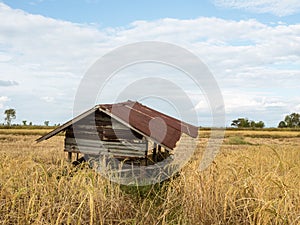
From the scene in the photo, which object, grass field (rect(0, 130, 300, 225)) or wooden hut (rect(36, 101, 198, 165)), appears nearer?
grass field (rect(0, 130, 300, 225))

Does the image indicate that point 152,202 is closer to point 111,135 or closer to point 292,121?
point 111,135

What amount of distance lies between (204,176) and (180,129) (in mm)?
6557

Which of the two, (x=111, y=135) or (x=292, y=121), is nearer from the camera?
(x=111, y=135)

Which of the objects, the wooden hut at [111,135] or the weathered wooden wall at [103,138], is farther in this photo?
the weathered wooden wall at [103,138]

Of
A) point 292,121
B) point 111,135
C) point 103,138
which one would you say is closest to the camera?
point 111,135

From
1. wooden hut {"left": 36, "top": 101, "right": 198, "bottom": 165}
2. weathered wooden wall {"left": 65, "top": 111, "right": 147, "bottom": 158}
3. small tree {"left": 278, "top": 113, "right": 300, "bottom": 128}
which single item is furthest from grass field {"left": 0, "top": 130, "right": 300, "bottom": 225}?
small tree {"left": 278, "top": 113, "right": 300, "bottom": 128}

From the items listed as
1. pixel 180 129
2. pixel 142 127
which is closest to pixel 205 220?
pixel 142 127

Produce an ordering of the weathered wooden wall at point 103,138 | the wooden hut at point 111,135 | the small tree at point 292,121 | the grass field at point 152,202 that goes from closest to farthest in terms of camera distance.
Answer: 1. the grass field at point 152,202
2. the wooden hut at point 111,135
3. the weathered wooden wall at point 103,138
4. the small tree at point 292,121

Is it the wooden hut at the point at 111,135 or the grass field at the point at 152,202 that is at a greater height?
the wooden hut at the point at 111,135

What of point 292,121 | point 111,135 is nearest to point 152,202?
point 111,135

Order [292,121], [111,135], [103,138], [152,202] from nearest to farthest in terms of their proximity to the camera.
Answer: [152,202] → [111,135] → [103,138] → [292,121]

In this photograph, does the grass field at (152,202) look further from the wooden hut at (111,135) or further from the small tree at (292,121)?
the small tree at (292,121)

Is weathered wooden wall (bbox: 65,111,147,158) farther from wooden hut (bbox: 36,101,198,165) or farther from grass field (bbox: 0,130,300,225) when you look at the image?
grass field (bbox: 0,130,300,225)

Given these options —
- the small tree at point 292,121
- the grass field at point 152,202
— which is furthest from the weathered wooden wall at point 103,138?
the small tree at point 292,121
